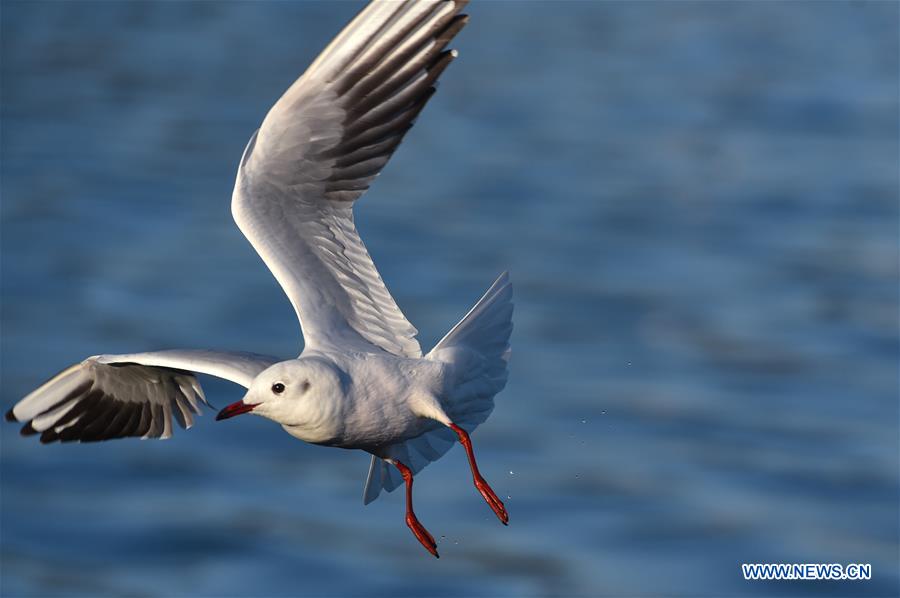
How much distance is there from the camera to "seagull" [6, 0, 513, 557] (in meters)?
7.04

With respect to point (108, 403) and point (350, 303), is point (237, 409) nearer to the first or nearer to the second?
point (350, 303)

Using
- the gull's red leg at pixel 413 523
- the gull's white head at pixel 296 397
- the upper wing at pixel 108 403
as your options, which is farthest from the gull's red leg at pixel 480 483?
the upper wing at pixel 108 403

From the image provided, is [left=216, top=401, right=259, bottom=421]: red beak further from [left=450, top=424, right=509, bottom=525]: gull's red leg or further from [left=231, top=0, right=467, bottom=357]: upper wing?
[left=450, top=424, right=509, bottom=525]: gull's red leg

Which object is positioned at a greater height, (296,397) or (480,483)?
(296,397)

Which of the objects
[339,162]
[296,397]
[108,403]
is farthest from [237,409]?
[108,403]

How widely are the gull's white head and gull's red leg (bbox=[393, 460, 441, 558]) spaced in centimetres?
63

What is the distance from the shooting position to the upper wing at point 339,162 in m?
7.26

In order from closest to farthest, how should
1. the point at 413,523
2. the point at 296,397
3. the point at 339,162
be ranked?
1. the point at 296,397
2. the point at 413,523
3. the point at 339,162

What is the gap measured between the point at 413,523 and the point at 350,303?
1092 millimetres

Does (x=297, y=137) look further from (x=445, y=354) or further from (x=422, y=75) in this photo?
(x=445, y=354)

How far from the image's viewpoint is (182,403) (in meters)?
8.46

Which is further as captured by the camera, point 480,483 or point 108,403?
point 108,403

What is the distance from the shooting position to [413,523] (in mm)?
7324

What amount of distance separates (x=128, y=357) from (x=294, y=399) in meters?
1.04
